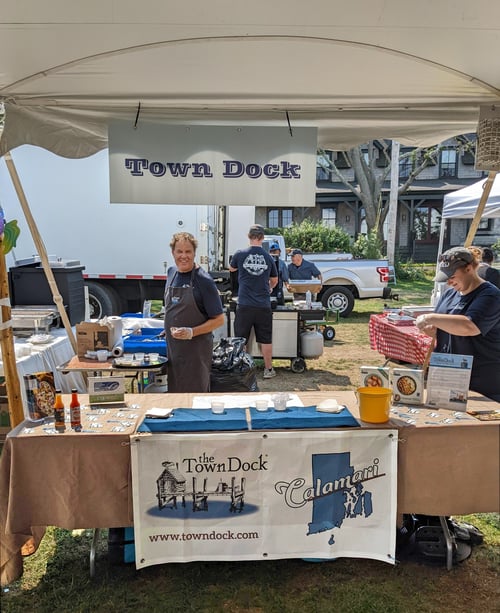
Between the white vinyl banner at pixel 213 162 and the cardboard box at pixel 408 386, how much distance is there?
4.35ft

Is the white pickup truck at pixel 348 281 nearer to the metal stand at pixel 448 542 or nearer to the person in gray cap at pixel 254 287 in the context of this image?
the person in gray cap at pixel 254 287

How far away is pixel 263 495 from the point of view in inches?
103

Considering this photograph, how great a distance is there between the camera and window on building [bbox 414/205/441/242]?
84.6 ft

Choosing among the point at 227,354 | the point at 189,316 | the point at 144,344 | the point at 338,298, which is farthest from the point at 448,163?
the point at 189,316

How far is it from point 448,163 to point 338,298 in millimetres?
18104

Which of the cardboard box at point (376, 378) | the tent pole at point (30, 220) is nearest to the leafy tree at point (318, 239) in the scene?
the tent pole at point (30, 220)

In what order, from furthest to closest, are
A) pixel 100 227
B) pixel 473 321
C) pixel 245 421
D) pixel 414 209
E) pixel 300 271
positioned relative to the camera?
1. pixel 414 209
2. pixel 100 227
3. pixel 300 271
4. pixel 473 321
5. pixel 245 421

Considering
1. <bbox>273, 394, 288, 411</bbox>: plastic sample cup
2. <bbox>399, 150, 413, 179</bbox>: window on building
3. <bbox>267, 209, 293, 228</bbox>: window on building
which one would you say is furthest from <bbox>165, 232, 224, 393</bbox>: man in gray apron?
<bbox>399, 150, 413, 179</bbox>: window on building

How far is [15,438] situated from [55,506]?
1.27 ft

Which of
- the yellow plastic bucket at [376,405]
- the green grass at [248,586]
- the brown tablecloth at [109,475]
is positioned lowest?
the green grass at [248,586]

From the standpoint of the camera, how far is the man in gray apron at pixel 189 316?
3828 mm

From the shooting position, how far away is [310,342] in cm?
720

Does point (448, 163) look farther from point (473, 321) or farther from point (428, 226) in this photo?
point (473, 321)

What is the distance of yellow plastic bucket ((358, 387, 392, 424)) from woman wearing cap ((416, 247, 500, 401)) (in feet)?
2.23
